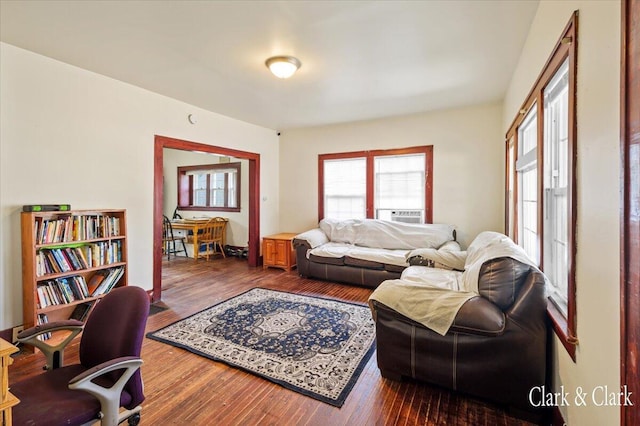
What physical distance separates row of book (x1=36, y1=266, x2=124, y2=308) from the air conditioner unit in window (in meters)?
4.04

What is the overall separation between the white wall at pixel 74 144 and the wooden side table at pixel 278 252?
81.3 inches

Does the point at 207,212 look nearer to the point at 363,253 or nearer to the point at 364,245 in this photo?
the point at 364,245

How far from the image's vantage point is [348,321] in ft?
10.2

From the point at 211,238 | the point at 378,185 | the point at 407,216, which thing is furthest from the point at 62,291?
the point at 407,216

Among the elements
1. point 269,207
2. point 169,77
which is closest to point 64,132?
point 169,77

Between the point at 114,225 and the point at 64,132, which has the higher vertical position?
the point at 64,132

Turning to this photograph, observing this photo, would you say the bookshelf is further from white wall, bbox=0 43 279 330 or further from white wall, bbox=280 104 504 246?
white wall, bbox=280 104 504 246

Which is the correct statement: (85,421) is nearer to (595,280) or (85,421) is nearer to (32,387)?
(32,387)

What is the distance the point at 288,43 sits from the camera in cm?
257

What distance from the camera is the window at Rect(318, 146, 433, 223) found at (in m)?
4.92

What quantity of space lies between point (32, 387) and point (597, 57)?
9.43ft

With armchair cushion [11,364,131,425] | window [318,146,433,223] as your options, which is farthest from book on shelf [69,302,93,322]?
window [318,146,433,223]

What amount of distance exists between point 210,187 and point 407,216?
4755 mm

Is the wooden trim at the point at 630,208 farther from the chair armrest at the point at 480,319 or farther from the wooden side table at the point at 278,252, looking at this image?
the wooden side table at the point at 278,252
